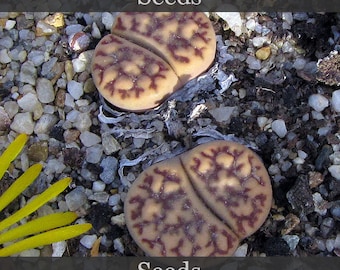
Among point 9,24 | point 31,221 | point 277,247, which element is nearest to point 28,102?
point 9,24

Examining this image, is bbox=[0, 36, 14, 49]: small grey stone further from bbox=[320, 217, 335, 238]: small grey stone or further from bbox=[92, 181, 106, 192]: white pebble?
bbox=[320, 217, 335, 238]: small grey stone

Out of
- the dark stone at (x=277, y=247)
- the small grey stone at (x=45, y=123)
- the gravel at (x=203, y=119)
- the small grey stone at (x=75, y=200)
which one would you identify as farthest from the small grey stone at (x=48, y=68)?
the dark stone at (x=277, y=247)

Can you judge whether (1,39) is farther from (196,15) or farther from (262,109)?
(262,109)

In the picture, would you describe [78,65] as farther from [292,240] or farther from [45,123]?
[292,240]

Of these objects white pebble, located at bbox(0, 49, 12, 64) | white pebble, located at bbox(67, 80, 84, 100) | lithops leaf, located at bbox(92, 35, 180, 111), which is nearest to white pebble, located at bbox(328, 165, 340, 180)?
lithops leaf, located at bbox(92, 35, 180, 111)

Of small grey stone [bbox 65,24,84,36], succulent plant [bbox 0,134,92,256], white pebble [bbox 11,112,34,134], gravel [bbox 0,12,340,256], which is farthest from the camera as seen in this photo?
small grey stone [bbox 65,24,84,36]

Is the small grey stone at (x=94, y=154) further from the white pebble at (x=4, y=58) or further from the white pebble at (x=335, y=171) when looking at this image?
the white pebble at (x=335, y=171)
